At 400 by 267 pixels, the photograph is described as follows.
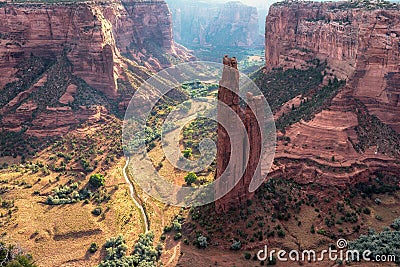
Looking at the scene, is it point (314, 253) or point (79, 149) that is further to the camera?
point (79, 149)

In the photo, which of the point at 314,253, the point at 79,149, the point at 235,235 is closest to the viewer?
the point at 314,253

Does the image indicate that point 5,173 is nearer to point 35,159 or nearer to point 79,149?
point 35,159

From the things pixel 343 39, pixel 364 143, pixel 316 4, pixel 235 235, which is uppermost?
pixel 316 4

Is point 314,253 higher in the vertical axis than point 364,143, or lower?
lower

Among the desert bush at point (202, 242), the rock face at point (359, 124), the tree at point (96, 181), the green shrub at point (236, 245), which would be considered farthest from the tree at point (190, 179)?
the green shrub at point (236, 245)

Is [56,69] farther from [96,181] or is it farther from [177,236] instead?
[177,236]

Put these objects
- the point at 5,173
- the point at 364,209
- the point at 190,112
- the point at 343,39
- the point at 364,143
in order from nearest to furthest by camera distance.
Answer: the point at 364,209 → the point at 364,143 → the point at 5,173 → the point at 343,39 → the point at 190,112

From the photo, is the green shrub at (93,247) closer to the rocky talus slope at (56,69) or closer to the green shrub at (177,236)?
the green shrub at (177,236)

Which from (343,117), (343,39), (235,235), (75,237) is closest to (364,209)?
(343,117)
